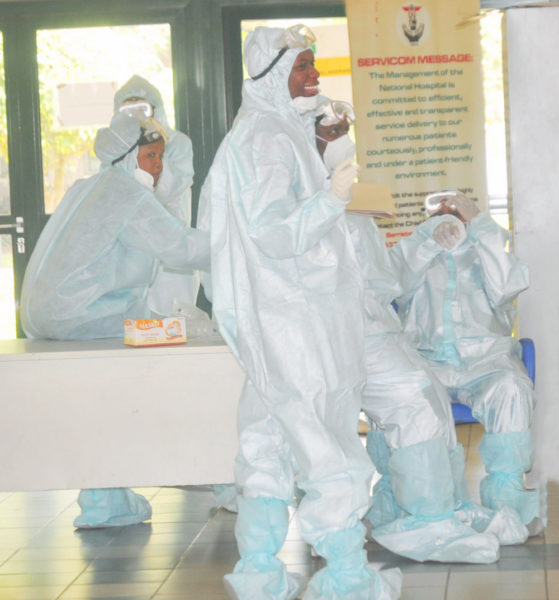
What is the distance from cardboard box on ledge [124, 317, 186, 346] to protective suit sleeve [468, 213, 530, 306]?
1.17 metres

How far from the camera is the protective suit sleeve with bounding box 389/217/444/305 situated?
141 inches

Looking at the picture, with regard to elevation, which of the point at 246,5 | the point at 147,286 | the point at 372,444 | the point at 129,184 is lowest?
the point at 372,444

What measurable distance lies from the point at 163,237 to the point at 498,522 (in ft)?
4.42

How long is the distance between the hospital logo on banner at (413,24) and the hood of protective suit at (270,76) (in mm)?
2794

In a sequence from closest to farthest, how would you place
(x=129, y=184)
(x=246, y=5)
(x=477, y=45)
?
1. (x=129, y=184)
2. (x=477, y=45)
3. (x=246, y=5)

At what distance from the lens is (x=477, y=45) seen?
17.6ft

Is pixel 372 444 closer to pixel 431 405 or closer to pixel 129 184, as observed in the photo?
pixel 431 405

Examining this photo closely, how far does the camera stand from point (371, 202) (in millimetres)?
3229

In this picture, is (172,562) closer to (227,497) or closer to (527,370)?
(227,497)

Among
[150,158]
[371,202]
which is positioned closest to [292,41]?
[371,202]

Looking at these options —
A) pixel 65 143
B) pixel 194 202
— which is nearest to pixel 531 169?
pixel 194 202

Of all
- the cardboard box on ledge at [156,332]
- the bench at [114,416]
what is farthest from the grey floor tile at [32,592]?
the cardboard box on ledge at [156,332]

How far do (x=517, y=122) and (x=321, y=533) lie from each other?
2.04 meters

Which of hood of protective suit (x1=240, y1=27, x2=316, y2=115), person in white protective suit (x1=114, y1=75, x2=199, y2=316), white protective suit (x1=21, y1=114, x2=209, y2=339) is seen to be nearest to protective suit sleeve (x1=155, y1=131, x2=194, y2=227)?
person in white protective suit (x1=114, y1=75, x2=199, y2=316)
